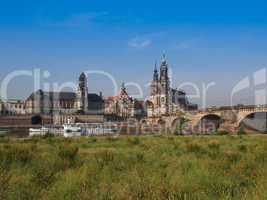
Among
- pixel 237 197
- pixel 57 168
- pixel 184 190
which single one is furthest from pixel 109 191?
pixel 57 168

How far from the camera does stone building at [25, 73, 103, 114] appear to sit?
124500mm

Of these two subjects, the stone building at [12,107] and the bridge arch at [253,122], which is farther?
the stone building at [12,107]

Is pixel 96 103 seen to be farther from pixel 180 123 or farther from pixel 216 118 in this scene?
pixel 216 118

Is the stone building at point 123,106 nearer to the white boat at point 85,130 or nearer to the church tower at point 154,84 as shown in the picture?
the church tower at point 154,84

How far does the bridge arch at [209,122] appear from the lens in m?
87.0

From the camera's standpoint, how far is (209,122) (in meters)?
94.4

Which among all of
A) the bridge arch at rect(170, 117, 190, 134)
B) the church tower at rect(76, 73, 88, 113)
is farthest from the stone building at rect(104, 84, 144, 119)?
the bridge arch at rect(170, 117, 190, 134)

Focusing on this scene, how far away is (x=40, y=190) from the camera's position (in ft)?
25.5

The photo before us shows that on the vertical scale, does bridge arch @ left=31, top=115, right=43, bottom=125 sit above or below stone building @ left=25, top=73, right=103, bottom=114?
below

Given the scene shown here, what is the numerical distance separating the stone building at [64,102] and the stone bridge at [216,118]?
28.3m

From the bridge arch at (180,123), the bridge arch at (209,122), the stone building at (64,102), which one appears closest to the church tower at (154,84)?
the stone building at (64,102)

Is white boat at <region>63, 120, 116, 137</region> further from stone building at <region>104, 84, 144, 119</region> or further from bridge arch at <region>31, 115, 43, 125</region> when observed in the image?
stone building at <region>104, 84, 144, 119</region>

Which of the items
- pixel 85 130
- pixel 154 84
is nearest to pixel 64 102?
pixel 154 84

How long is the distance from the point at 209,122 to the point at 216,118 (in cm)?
504
